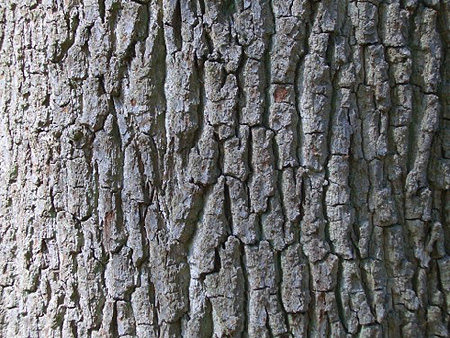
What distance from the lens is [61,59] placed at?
1.34 metres

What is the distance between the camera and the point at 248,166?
1264mm

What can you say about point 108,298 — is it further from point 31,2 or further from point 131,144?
point 31,2

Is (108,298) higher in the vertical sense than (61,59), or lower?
lower

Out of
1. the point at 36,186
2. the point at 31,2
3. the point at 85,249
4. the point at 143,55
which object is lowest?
the point at 85,249

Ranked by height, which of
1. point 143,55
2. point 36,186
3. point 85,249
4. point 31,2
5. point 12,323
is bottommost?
point 12,323

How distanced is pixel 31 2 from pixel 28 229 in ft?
1.80

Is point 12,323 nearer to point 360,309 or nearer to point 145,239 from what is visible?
point 145,239

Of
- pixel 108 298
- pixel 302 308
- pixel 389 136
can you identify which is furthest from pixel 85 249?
pixel 389 136

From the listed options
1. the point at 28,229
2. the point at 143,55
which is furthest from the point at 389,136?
the point at 28,229

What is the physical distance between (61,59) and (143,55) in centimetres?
21

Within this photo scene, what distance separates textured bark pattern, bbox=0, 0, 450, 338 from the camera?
1.26m

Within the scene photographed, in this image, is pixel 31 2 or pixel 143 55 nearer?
pixel 143 55

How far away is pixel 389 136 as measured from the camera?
1307 mm

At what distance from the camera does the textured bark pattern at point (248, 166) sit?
1.26 metres
